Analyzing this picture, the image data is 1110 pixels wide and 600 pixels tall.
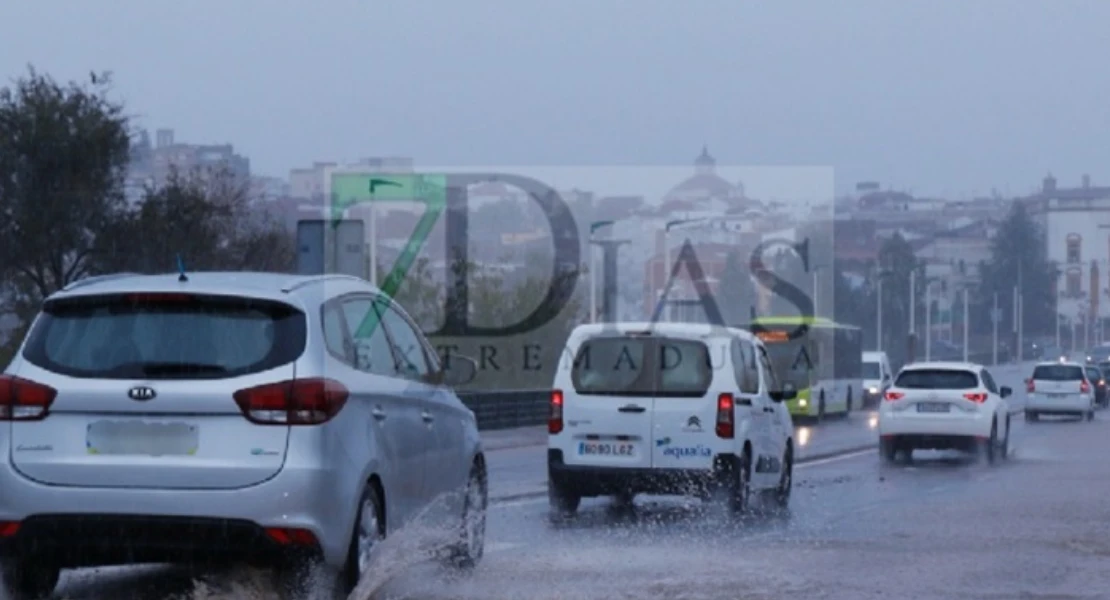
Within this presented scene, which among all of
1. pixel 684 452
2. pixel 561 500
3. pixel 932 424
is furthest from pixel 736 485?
pixel 932 424

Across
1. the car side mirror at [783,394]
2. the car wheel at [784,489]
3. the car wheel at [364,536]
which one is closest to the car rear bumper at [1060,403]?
the car wheel at [784,489]

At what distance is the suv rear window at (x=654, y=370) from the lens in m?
17.3

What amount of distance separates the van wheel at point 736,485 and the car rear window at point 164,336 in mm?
8330


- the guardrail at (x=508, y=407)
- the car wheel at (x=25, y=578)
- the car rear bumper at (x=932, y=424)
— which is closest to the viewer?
the car wheel at (x=25, y=578)

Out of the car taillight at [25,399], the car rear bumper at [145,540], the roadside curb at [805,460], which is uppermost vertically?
the car taillight at [25,399]

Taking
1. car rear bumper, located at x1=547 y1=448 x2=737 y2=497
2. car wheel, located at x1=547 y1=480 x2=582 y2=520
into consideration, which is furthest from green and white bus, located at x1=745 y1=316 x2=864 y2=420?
car rear bumper, located at x1=547 y1=448 x2=737 y2=497

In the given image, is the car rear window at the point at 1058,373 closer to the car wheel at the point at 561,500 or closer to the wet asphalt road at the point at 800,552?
the wet asphalt road at the point at 800,552

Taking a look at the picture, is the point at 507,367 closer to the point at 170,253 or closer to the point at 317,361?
the point at 170,253

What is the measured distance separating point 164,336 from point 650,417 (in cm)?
830

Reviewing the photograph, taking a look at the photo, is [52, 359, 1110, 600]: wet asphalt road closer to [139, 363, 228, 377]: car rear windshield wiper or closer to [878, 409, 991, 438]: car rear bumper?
[139, 363, 228, 377]: car rear windshield wiper

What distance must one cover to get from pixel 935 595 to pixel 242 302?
4.29 meters

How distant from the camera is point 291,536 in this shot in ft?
30.2

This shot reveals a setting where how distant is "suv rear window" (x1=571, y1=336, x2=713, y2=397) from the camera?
683 inches

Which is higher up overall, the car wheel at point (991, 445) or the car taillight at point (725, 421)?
the car taillight at point (725, 421)
